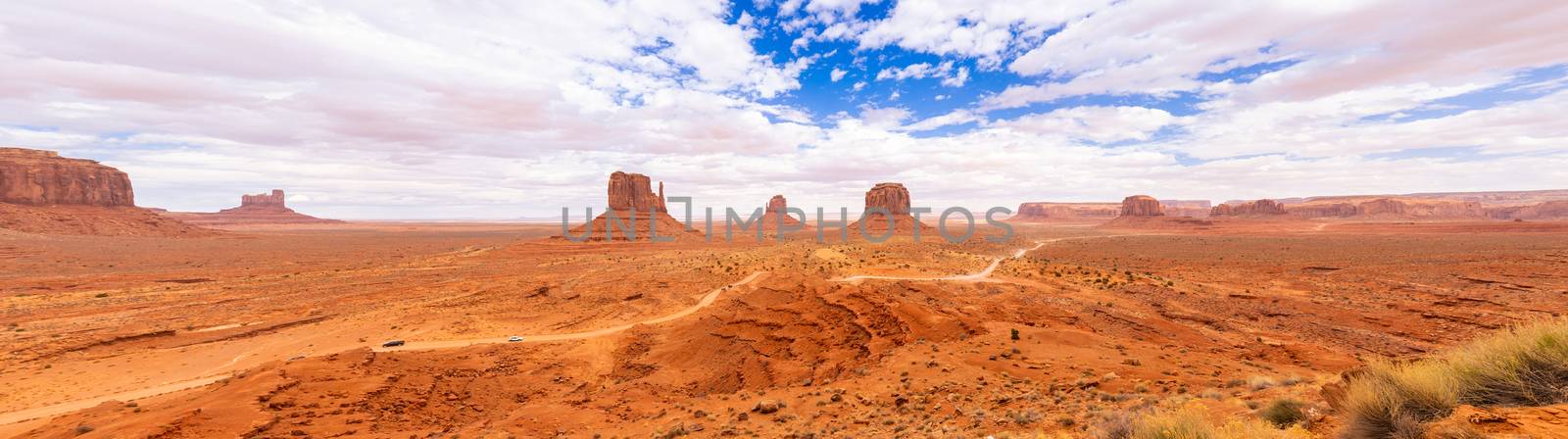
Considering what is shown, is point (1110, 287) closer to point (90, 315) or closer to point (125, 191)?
point (90, 315)

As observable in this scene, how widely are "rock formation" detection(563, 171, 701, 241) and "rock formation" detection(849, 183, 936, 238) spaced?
40356 mm

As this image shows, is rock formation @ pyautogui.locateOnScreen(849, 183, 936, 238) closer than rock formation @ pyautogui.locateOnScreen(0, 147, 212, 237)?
No

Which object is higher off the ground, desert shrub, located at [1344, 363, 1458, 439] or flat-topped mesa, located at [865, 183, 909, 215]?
flat-topped mesa, located at [865, 183, 909, 215]

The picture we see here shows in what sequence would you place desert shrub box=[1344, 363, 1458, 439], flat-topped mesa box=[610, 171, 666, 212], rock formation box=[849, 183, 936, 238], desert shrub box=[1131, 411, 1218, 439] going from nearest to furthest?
1. desert shrub box=[1344, 363, 1458, 439]
2. desert shrub box=[1131, 411, 1218, 439]
3. flat-topped mesa box=[610, 171, 666, 212]
4. rock formation box=[849, 183, 936, 238]

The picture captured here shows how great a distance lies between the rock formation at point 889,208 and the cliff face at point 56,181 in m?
151

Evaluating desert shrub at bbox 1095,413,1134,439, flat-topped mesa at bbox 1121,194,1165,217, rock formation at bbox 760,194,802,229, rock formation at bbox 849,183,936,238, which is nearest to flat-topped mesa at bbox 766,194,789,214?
rock formation at bbox 760,194,802,229

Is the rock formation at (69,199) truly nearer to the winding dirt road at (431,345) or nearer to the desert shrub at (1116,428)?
the winding dirt road at (431,345)

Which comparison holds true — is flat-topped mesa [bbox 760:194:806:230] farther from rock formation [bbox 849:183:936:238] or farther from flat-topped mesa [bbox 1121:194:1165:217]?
flat-topped mesa [bbox 1121:194:1165:217]

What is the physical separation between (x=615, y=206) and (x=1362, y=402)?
10254 cm

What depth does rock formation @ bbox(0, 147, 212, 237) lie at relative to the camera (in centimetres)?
8556

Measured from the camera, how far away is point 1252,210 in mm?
153750

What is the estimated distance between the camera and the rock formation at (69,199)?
85.6 metres

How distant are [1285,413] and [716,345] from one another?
1576 centimetres

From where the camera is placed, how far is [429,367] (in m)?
16.4
